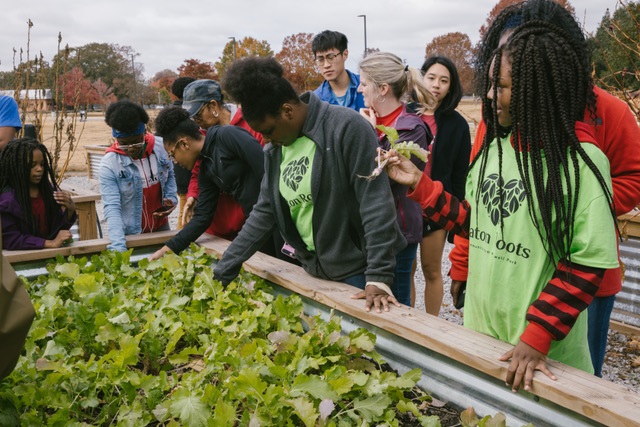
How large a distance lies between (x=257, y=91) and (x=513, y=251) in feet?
3.99

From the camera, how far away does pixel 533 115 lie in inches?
68.9

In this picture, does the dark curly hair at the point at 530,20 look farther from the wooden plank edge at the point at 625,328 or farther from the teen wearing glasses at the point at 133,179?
the wooden plank edge at the point at 625,328

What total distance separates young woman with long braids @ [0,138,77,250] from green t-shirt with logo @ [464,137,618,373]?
2.63 m

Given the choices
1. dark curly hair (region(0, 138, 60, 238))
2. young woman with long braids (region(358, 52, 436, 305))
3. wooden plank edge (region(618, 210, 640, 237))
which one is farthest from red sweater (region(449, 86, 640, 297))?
dark curly hair (region(0, 138, 60, 238))

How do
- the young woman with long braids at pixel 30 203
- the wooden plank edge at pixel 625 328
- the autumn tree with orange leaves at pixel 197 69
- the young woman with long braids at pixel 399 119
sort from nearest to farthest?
the young woman with long braids at pixel 399 119, the young woman with long braids at pixel 30 203, the wooden plank edge at pixel 625 328, the autumn tree with orange leaves at pixel 197 69

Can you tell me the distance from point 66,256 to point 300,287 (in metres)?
1.72

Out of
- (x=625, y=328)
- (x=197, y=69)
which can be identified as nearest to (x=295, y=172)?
(x=625, y=328)

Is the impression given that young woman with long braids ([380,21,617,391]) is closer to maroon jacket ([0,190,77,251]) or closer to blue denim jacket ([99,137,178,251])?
blue denim jacket ([99,137,178,251])

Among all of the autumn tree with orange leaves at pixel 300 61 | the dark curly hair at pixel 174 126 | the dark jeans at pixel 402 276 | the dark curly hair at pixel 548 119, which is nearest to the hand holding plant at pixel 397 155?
the dark curly hair at pixel 548 119

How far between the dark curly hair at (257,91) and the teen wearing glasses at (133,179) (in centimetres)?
155

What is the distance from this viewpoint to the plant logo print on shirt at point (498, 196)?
1.79 m

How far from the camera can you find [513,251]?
1805 millimetres

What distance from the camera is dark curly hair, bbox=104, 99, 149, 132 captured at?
3.83 metres

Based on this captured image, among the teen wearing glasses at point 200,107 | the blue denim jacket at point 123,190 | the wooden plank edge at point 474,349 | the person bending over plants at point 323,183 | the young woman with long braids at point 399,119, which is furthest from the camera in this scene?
the teen wearing glasses at point 200,107
